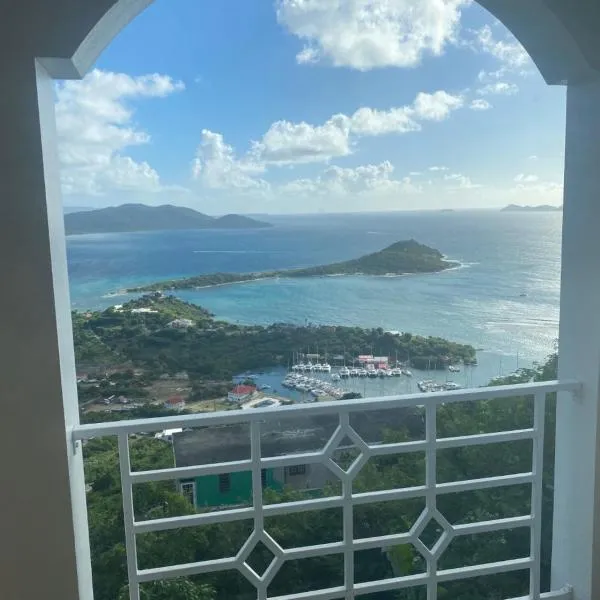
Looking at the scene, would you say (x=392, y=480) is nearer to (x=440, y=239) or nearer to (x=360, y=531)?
(x=360, y=531)

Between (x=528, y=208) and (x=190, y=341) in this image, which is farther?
(x=528, y=208)

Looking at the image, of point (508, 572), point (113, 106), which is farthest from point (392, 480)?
point (113, 106)

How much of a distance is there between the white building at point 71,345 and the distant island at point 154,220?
34cm

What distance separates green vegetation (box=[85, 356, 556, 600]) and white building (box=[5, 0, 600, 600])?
0.19 metres

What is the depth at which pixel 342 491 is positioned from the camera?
71.8 inches

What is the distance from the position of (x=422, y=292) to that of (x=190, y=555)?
3.93 ft

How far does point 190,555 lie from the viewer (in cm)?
193

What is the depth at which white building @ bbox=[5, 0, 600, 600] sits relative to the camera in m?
1.37

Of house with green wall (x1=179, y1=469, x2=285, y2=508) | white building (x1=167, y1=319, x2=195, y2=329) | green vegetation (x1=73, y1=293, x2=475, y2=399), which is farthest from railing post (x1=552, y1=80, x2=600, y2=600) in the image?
white building (x1=167, y1=319, x2=195, y2=329)

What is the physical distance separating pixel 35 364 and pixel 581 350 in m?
1.61

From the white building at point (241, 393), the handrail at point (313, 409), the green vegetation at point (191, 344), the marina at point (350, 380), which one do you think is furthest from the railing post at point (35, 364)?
the marina at point (350, 380)

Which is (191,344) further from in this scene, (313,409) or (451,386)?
(451,386)

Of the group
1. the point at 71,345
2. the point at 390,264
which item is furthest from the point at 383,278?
the point at 71,345

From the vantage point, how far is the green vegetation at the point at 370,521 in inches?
73.7
